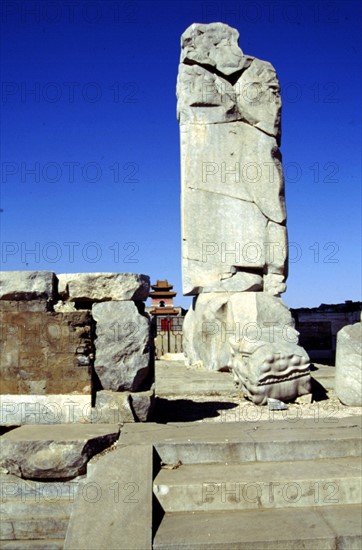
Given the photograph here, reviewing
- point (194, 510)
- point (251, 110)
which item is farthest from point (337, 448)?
point (251, 110)

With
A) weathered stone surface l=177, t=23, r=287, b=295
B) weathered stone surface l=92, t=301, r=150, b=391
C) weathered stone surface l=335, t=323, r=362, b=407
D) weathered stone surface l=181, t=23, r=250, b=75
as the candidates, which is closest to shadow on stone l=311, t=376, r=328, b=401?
weathered stone surface l=335, t=323, r=362, b=407

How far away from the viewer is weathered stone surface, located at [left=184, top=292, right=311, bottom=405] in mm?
5782

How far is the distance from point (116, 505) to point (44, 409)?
53.6 inches

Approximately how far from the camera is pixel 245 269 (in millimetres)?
8062

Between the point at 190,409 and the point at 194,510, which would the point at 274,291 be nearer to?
the point at 190,409

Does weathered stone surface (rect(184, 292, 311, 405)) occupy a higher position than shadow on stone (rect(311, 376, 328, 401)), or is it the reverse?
weathered stone surface (rect(184, 292, 311, 405))

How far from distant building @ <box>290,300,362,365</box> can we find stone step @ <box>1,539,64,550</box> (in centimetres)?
778

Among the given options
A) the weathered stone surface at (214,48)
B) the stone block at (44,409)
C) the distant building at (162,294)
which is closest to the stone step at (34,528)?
the stone block at (44,409)

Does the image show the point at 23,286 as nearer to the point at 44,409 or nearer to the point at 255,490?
the point at 44,409

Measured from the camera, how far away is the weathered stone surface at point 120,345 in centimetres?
425

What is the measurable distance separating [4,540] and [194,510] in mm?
1151

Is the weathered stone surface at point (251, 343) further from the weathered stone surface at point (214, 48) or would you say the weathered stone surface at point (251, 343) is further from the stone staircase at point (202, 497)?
the weathered stone surface at point (214, 48)

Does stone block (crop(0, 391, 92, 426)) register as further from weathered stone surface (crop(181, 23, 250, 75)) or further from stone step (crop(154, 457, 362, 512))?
weathered stone surface (crop(181, 23, 250, 75))

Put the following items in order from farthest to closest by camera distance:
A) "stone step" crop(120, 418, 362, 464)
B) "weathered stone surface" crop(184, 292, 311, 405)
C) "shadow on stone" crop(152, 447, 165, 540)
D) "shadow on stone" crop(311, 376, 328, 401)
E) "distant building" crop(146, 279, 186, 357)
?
"distant building" crop(146, 279, 186, 357)
"shadow on stone" crop(311, 376, 328, 401)
"weathered stone surface" crop(184, 292, 311, 405)
"stone step" crop(120, 418, 362, 464)
"shadow on stone" crop(152, 447, 165, 540)
